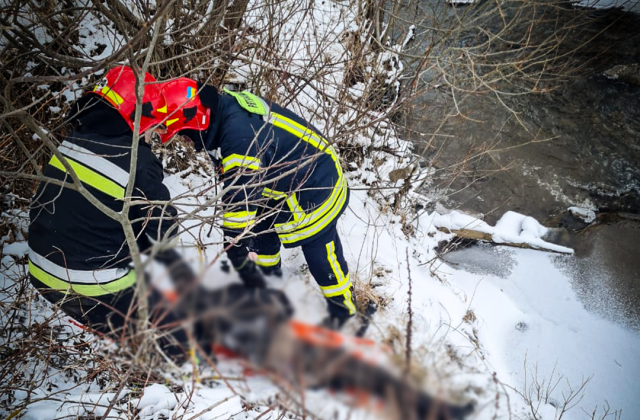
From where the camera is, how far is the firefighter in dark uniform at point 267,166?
240cm

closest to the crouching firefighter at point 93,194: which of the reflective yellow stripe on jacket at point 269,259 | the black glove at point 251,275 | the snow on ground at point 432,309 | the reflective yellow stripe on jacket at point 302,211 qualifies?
the snow on ground at point 432,309

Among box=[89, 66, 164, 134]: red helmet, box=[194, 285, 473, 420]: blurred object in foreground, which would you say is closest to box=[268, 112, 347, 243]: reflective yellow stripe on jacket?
box=[89, 66, 164, 134]: red helmet

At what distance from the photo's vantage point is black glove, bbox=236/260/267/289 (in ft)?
2.83

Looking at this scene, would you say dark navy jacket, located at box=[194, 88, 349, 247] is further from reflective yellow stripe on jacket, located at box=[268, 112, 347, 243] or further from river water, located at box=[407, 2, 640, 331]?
river water, located at box=[407, 2, 640, 331]

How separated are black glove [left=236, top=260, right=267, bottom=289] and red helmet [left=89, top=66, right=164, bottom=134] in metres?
1.66

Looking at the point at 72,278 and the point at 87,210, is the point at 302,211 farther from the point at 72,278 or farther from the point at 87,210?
the point at 72,278

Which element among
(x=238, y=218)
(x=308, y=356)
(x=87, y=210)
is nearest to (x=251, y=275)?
(x=308, y=356)

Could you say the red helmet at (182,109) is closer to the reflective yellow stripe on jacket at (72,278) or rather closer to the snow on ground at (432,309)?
the snow on ground at (432,309)

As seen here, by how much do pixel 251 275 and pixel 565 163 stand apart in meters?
6.47

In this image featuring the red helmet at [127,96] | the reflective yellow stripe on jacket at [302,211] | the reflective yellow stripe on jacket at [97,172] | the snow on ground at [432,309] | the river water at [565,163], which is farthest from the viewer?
the river water at [565,163]

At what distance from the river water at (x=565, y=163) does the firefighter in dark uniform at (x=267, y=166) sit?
7.83 ft

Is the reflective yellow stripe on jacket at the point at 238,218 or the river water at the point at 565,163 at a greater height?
the river water at the point at 565,163

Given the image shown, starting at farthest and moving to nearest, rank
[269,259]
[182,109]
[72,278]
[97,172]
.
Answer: [269,259] < [182,109] < [72,278] < [97,172]

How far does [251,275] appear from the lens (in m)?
0.91
